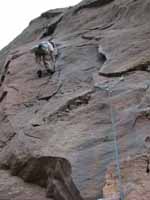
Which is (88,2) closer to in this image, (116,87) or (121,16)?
(121,16)

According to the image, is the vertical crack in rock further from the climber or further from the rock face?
the climber

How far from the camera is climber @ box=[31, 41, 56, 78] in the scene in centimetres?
1422

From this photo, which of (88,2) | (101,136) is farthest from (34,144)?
(88,2)

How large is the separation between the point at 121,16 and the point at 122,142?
26.9ft

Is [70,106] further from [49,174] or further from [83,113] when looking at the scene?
[49,174]

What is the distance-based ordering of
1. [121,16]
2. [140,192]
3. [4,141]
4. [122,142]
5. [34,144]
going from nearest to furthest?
[140,192] < [122,142] < [34,144] < [4,141] < [121,16]

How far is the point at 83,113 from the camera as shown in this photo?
34.3 feet

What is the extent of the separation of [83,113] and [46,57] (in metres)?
4.37

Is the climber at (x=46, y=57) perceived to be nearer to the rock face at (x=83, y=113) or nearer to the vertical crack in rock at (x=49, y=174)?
the rock face at (x=83, y=113)

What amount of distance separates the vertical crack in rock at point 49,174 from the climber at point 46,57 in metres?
4.18

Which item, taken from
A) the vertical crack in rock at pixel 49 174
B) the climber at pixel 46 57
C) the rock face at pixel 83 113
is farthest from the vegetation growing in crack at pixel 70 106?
the climber at pixel 46 57

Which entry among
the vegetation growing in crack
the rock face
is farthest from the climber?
the vegetation growing in crack

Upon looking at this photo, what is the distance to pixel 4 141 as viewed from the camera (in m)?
11.8

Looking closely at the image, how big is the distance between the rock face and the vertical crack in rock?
0.02 metres
